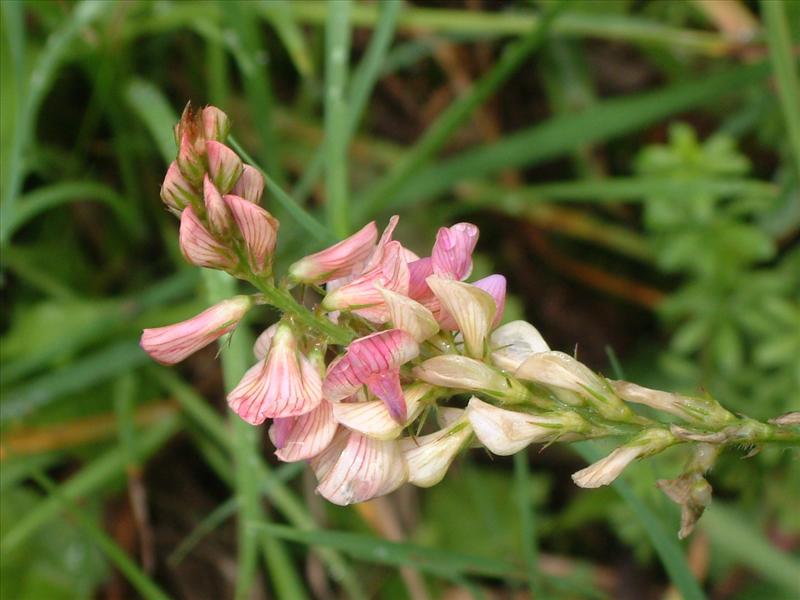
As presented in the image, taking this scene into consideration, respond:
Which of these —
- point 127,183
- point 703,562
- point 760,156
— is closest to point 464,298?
point 127,183

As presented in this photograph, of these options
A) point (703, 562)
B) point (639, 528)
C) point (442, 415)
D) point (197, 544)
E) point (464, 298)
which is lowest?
point (703, 562)

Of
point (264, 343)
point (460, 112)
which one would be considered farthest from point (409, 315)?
point (460, 112)

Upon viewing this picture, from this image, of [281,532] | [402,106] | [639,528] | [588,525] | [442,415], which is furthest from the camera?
[402,106]

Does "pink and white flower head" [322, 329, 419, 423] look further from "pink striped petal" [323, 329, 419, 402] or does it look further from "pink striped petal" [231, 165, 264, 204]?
"pink striped petal" [231, 165, 264, 204]

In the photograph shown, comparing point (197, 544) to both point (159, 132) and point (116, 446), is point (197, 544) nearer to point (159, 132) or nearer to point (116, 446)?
point (116, 446)

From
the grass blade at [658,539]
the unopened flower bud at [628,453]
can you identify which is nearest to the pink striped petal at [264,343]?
the unopened flower bud at [628,453]

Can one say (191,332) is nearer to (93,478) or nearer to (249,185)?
(249,185)

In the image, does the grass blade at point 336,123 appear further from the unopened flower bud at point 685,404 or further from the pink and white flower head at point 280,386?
the unopened flower bud at point 685,404
